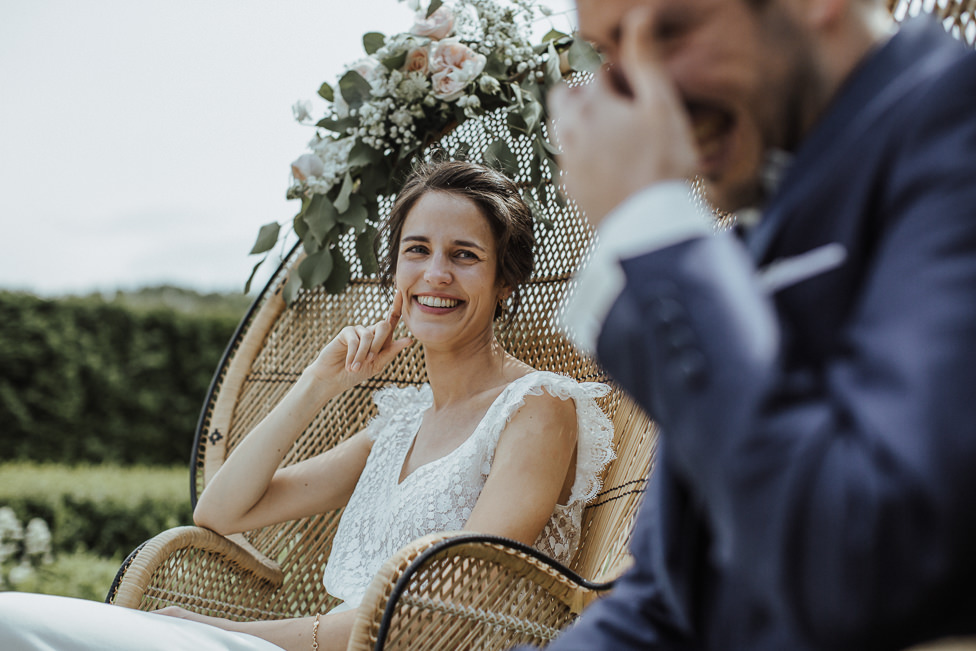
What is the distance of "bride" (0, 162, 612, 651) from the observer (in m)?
1.78

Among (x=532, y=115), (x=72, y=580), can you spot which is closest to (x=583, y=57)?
(x=532, y=115)

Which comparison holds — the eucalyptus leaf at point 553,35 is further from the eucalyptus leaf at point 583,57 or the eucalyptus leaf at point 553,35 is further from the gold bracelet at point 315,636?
the gold bracelet at point 315,636

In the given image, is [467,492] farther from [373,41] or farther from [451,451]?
[373,41]

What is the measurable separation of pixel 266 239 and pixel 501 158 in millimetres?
936

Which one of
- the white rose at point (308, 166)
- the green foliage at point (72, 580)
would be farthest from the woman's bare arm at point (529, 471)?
the green foliage at point (72, 580)

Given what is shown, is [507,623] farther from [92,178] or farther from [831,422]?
[92,178]

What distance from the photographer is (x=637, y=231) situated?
578 mm

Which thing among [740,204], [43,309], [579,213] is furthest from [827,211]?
[43,309]

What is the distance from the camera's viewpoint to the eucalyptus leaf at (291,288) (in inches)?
106

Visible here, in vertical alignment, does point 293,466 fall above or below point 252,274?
below

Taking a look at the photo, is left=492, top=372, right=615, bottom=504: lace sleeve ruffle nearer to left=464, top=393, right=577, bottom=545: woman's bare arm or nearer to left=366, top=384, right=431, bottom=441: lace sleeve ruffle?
left=464, top=393, right=577, bottom=545: woman's bare arm

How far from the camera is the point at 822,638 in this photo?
0.51m

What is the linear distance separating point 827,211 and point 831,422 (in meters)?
0.18

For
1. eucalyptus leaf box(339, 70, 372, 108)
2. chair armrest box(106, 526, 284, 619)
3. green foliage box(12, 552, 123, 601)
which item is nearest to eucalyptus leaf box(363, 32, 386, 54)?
eucalyptus leaf box(339, 70, 372, 108)
